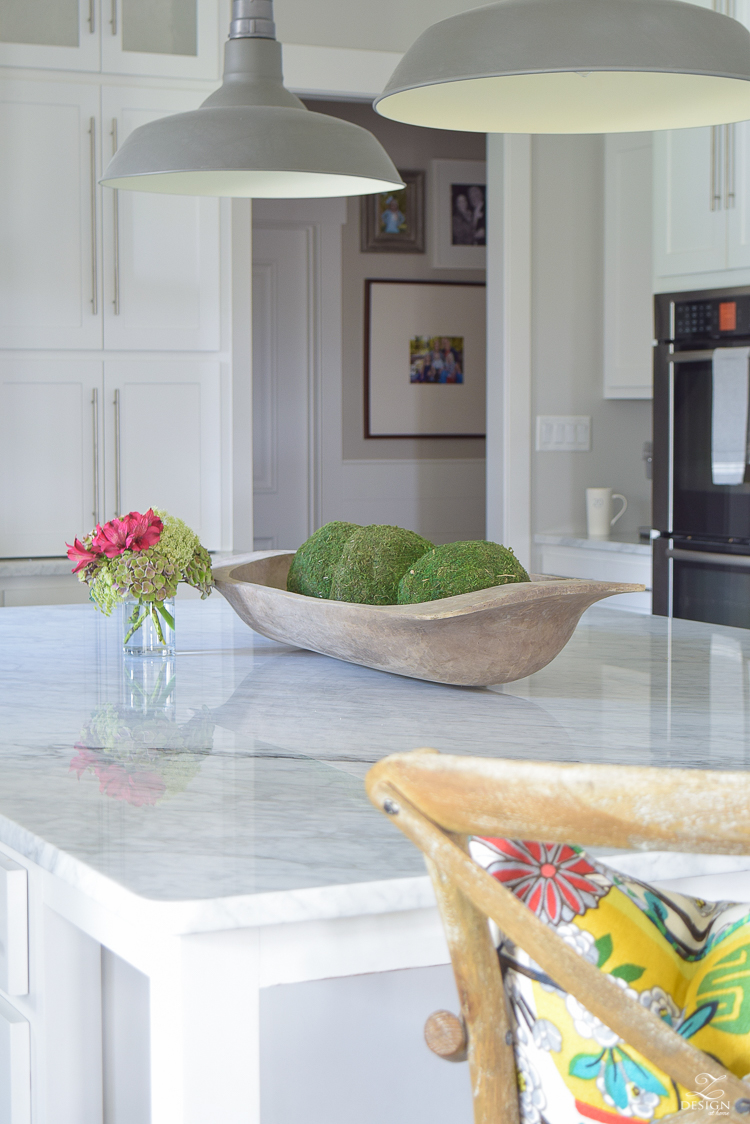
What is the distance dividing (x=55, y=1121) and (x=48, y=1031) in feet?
0.26

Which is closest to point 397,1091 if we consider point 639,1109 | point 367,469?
point 639,1109

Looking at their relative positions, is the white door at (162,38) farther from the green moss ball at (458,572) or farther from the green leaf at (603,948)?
the green leaf at (603,948)

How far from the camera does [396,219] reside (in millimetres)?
5594

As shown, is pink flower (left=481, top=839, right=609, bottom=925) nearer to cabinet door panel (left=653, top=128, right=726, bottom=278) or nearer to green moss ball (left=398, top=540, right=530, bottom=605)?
green moss ball (left=398, top=540, right=530, bottom=605)

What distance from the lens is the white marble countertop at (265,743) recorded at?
818 millimetres

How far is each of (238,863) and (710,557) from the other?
278cm

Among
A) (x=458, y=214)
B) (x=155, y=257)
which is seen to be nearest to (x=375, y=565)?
(x=155, y=257)

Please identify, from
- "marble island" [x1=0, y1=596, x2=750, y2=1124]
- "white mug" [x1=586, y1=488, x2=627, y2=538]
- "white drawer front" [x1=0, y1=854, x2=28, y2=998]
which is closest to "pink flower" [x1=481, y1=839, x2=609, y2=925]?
"marble island" [x1=0, y1=596, x2=750, y2=1124]

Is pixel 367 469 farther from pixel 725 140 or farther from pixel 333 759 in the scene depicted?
pixel 333 759

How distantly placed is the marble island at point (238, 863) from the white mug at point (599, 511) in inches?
101

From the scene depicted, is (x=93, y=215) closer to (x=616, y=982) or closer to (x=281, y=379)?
(x=281, y=379)

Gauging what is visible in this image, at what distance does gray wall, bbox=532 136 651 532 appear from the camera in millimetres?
4152

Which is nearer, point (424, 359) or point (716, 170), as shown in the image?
point (716, 170)

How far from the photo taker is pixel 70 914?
89 cm
